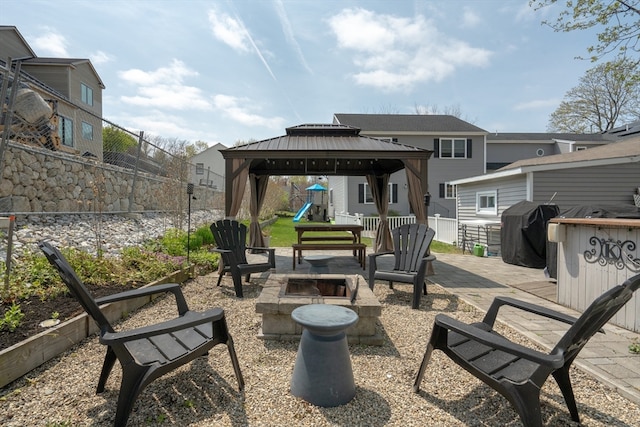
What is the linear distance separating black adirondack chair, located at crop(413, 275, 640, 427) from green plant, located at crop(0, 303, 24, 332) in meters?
3.24

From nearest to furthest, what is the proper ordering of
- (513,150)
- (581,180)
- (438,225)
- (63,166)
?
1. (63,166)
2. (581,180)
3. (438,225)
4. (513,150)

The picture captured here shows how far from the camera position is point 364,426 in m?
1.84

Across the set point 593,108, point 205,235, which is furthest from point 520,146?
point 205,235

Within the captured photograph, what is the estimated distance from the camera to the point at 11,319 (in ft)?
8.34

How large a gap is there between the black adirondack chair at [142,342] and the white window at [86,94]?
64.0ft

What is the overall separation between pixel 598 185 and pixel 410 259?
7547 millimetres

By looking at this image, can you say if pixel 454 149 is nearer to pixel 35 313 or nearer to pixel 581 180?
pixel 581 180

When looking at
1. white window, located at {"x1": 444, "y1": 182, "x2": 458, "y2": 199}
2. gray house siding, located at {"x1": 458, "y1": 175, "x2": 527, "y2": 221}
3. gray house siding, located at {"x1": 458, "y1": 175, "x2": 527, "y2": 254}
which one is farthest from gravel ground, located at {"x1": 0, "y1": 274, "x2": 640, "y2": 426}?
white window, located at {"x1": 444, "y1": 182, "x2": 458, "y2": 199}

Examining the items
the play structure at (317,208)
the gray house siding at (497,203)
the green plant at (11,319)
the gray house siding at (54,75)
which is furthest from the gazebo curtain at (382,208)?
the gray house siding at (54,75)

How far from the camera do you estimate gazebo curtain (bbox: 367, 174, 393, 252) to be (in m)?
8.09

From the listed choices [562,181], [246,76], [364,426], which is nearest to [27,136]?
[246,76]

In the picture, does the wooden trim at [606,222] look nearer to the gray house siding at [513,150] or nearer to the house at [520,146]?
the house at [520,146]

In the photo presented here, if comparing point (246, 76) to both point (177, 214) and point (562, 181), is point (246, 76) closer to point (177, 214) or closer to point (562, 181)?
point (177, 214)

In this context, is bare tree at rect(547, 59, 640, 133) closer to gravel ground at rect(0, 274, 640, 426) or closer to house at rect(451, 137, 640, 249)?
house at rect(451, 137, 640, 249)
